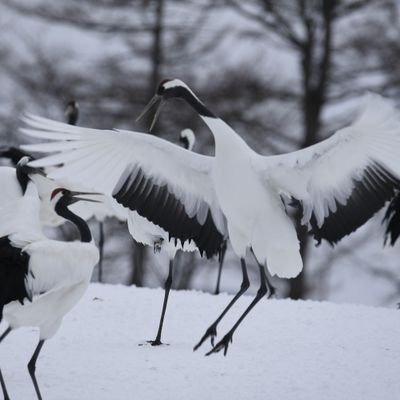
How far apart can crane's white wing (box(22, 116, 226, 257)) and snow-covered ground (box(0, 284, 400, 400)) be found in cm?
87

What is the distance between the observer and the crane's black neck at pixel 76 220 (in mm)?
6375

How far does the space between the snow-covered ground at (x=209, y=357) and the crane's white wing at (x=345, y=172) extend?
886 mm

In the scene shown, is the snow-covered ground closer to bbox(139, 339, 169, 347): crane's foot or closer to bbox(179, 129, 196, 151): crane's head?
bbox(139, 339, 169, 347): crane's foot

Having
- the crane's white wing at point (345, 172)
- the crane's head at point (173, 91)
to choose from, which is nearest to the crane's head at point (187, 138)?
the crane's head at point (173, 91)

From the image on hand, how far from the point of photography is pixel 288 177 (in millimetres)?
6605

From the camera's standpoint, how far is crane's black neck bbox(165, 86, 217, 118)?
6812mm

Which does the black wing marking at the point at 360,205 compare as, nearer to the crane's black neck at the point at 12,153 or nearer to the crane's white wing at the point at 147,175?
the crane's white wing at the point at 147,175

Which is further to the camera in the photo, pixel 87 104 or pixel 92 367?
pixel 87 104

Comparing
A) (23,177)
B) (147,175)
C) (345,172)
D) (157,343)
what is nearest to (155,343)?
(157,343)

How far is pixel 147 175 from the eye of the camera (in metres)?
6.81

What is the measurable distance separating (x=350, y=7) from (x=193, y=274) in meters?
6.20

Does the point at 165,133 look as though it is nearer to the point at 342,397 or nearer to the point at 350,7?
the point at 350,7

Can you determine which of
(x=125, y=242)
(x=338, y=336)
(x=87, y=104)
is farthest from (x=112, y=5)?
(x=338, y=336)

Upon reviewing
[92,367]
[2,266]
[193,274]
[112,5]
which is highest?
[112,5]
